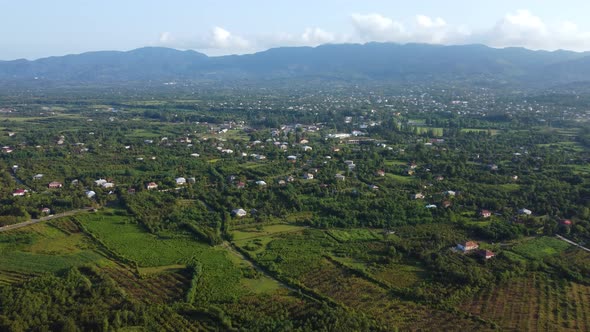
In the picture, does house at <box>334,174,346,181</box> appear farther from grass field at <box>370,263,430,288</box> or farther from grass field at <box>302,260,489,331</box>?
grass field at <box>302,260,489,331</box>

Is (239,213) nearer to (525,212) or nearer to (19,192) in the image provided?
(19,192)

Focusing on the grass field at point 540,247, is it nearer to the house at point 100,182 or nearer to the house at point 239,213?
the house at point 239,213

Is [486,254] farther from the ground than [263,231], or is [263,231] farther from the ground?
[486,254]

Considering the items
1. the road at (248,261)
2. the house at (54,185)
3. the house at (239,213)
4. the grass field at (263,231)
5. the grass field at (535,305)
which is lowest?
the grass field at (535,305)

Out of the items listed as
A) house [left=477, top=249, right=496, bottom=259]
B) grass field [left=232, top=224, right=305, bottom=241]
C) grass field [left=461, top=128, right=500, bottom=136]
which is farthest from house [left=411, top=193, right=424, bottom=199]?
grass field [left=461, top=128, right=500, bottom=136]

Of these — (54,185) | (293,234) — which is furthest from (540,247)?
(54,185)

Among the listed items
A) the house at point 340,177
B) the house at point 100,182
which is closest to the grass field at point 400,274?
the house at point 340,177

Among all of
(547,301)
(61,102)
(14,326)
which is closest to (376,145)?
(547,301)

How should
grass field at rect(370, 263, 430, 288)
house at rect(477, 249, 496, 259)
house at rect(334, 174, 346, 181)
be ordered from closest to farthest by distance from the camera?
grass field at rect(370, 263, 430, 288)
house at rect(477, 249, 496, 259)
house at rect(334, 174, 346, 181)
